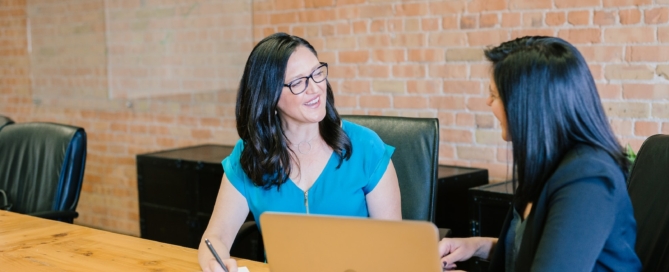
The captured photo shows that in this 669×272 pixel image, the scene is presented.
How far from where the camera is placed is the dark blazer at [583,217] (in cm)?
126

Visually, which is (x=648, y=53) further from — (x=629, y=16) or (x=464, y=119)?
(x=464, y=119)

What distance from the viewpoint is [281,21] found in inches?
149

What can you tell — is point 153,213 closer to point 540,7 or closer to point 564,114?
point 540,7

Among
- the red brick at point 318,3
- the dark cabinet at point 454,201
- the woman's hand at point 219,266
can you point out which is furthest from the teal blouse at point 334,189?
the red brick at point 318,3

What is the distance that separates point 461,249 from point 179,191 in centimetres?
217

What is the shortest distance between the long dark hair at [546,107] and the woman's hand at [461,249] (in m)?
0.38

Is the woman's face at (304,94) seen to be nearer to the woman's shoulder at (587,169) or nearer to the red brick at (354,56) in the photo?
the woman's shoulder at (587,169)

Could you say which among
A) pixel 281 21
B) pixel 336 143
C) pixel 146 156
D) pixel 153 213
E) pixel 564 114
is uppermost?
pixel 281 21

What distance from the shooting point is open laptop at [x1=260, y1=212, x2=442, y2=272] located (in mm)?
1240

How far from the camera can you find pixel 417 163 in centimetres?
223

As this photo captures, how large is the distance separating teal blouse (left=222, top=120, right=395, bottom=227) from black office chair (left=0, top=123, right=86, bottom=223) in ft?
3.29

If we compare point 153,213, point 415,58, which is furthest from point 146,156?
point 415,58

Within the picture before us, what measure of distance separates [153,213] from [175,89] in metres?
0.78

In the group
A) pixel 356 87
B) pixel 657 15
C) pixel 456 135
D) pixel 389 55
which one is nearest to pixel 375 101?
pixel 356 87
